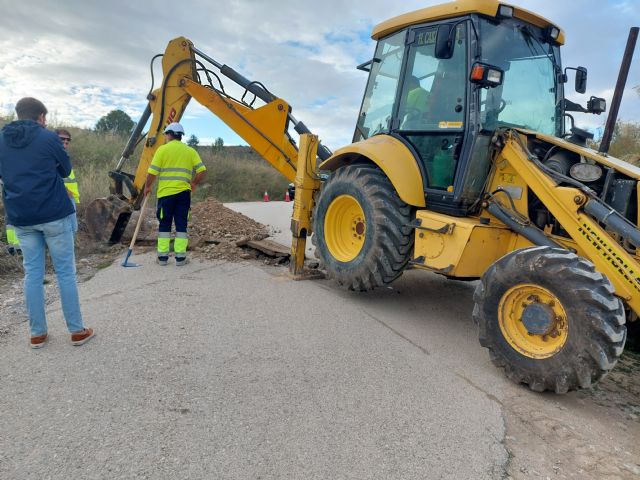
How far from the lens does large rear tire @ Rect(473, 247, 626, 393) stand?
2.78m

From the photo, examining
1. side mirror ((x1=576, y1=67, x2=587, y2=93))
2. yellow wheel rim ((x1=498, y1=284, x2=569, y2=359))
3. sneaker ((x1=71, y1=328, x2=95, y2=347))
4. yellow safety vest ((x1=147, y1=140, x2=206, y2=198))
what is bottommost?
sneaker ((x1=71, y1=328, x2=95, y2=347))

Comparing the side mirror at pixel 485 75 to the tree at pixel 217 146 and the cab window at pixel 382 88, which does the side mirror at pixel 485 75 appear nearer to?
the cab window at pixel 382 88

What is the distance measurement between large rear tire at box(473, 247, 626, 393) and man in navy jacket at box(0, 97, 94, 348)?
9.64 feet

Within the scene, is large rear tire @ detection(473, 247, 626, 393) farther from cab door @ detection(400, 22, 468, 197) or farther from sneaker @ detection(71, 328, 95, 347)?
sneaker @ detection(71, 328, 95, 347)

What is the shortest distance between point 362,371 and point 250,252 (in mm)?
3578

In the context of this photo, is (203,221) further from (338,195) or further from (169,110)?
(338,195)

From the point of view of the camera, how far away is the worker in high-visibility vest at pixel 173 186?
589 centimetres

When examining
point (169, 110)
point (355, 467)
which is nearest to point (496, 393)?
point (355, 467)

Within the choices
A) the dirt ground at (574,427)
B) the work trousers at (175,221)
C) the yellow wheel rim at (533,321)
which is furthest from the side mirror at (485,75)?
the work trousers at (175,221)

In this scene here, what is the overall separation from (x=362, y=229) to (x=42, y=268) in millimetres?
2951

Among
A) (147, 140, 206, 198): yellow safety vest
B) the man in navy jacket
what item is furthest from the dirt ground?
(147, 140, 206, 198): yellow safety vest

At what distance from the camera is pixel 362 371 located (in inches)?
128

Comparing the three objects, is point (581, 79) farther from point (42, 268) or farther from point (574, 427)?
point (42, 268)

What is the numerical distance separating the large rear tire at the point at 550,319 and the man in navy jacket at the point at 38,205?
2.94m
